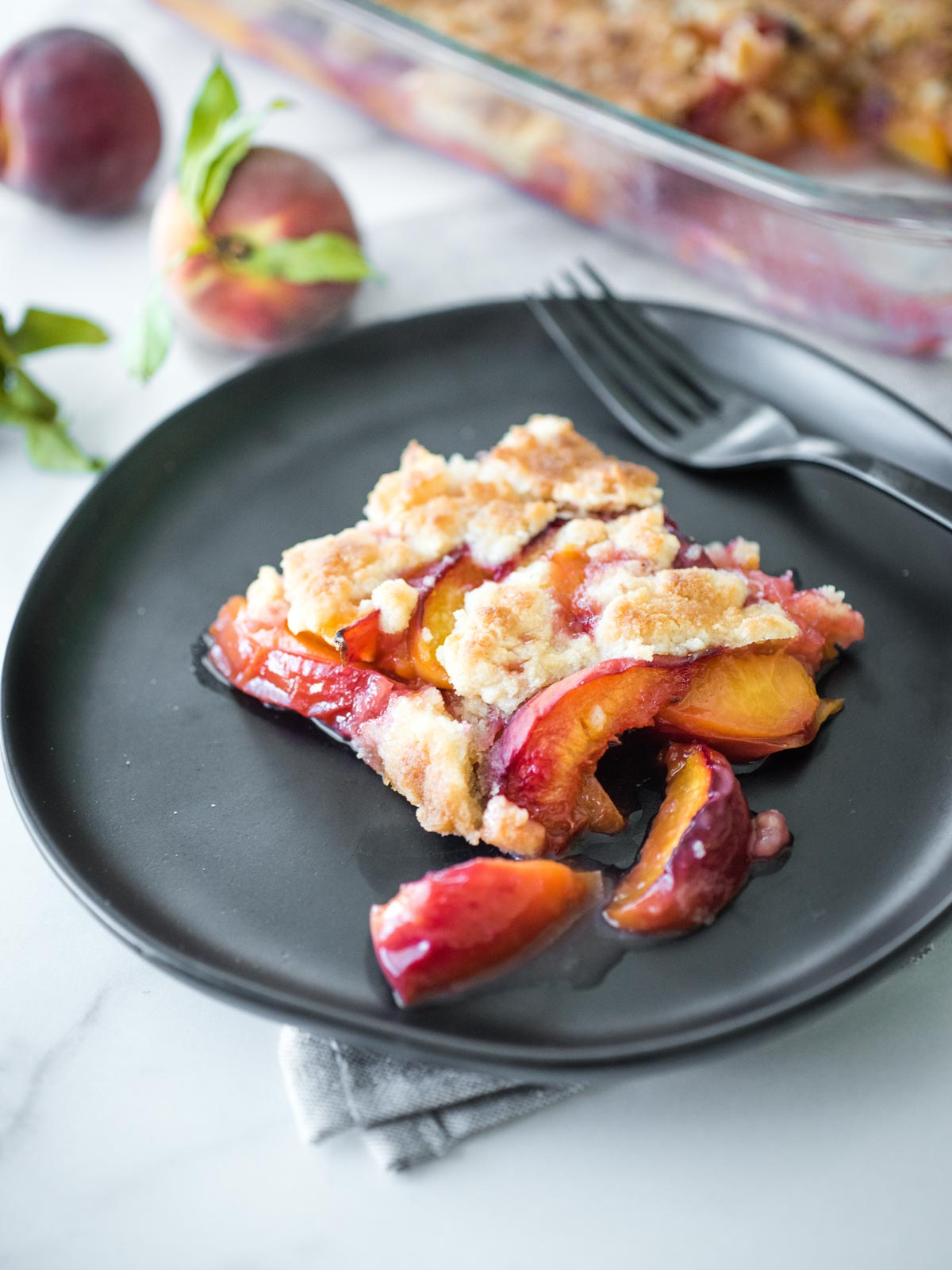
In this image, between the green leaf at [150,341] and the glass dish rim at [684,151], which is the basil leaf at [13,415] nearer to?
the green leaf at [150,341]

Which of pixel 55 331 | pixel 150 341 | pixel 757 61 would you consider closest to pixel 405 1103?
pixel 150 341

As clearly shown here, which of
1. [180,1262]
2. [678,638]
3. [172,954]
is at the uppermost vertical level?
[678,638]

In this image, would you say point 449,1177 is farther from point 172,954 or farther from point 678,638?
point 678,638

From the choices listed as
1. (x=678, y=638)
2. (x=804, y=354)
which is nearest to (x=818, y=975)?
(x=678, y=638)

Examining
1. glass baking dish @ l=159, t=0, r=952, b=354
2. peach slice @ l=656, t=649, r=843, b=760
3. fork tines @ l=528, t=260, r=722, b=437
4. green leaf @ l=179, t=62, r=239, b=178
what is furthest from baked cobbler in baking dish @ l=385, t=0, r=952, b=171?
peach slice @ l=656, t=649, r=843, b=760

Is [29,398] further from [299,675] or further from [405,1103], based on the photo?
[405,1103]

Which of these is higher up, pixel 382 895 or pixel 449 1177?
pixel 382 895

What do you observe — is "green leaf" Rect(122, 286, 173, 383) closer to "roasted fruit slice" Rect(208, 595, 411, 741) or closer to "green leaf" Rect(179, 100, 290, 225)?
"green leaf" Rect(179, 100, 290, 225)
